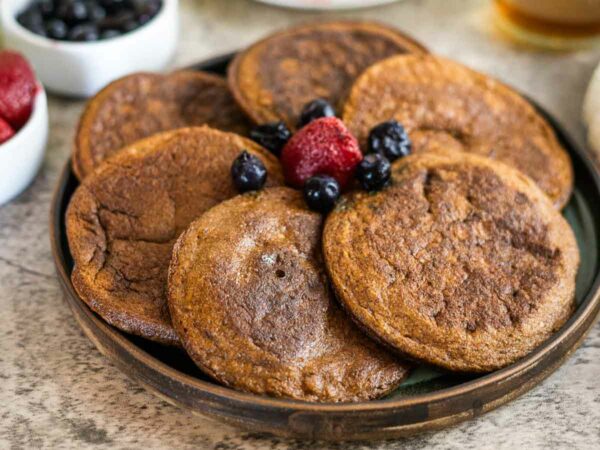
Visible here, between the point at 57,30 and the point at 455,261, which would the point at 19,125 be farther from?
the point at 455,261

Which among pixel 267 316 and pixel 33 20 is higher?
pixel 33 20

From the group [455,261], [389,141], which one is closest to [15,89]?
[389,141]

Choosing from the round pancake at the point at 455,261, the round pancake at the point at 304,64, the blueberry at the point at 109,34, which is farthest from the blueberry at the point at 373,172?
the blueberry at the point at 109,34

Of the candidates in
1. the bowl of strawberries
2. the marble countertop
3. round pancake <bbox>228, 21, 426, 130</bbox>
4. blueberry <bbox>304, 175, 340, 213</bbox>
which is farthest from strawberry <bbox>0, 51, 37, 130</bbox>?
blueberry <bbox>304, 175, 340, 213</bbox>

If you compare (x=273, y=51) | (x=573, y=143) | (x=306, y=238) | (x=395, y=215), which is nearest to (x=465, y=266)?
(x=395, y=215)

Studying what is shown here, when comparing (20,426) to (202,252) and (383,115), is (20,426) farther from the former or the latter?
(383,115)

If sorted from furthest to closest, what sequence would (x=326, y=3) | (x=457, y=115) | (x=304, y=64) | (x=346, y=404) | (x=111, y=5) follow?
(x=326, y=3), (x=111, y=5), (x=304, y=64), (x=457, y=115), (x=346, y=404)

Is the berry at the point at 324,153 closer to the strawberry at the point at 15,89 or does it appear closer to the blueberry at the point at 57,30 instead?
the strawberry at the point at 15,89
